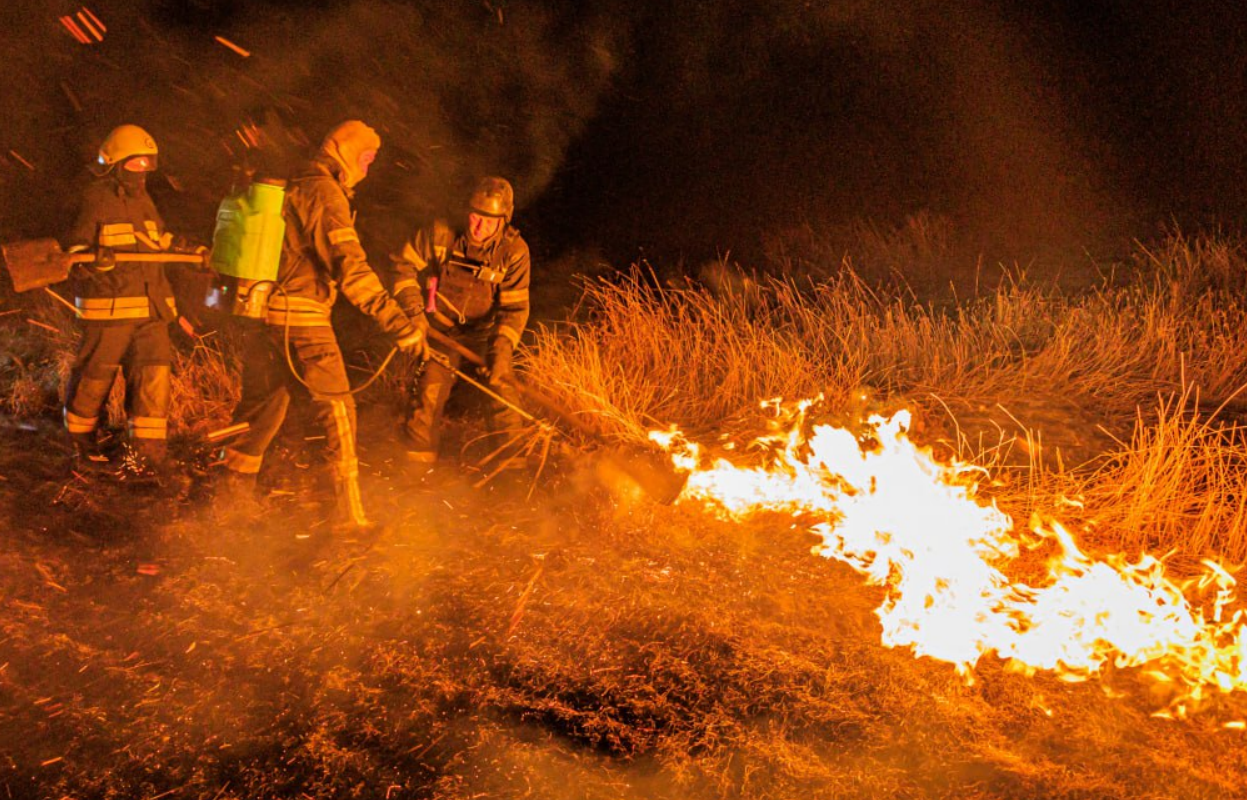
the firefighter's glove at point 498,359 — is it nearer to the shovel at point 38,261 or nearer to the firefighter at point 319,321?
the firefighter at point 319,321

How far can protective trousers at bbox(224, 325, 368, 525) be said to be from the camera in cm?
512

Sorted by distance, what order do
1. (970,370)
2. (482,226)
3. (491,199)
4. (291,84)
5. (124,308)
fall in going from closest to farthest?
(124,308) < (491,199) < (482,226) < (970,370) < (291,84)

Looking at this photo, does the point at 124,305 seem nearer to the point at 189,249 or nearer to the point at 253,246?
the point at 189,249

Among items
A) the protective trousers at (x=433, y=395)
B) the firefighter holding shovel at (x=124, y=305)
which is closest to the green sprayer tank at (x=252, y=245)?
the firefighter holding shovel at (x=124, y=305)

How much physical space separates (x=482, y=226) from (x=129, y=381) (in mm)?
2359

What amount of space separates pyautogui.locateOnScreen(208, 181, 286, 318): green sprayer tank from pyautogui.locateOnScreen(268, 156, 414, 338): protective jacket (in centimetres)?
6

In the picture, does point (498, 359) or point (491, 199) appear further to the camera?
point (498, 359)

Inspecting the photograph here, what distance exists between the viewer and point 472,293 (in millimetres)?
5988

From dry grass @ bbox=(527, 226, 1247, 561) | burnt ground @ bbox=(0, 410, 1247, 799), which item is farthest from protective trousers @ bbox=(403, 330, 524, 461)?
burnt ground @ bbox=(0, 410, 1247, 799)

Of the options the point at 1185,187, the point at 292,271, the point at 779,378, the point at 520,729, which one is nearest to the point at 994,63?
the point at 1185,187

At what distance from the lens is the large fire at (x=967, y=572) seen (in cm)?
382

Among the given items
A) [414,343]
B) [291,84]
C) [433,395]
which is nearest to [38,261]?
[414,343]

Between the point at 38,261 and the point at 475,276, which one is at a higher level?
the point at 475,276

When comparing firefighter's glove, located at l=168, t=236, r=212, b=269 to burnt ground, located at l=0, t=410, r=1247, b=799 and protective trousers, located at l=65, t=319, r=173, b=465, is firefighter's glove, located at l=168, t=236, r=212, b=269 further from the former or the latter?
burnt ground, located at l=0, t=410, r=1247, b=799
